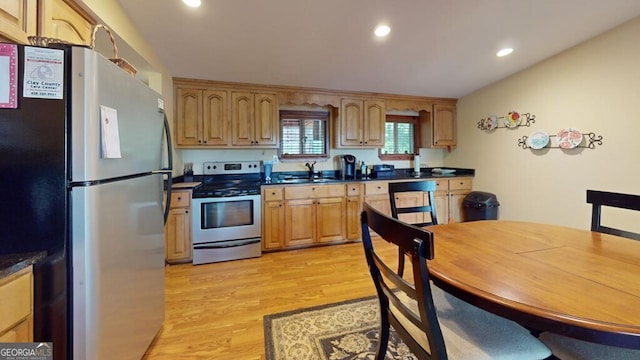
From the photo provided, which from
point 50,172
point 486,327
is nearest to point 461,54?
point 486,327

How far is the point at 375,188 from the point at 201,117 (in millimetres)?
2425

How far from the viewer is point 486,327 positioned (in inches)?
43.6

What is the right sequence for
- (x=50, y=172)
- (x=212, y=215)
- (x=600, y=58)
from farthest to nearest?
1. (x=212, y=215)
2. (x=600, y=58)
3. (x=50, y=172)

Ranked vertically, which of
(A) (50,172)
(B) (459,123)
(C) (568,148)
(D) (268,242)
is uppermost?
(B) (459,123)

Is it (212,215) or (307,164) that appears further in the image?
(307,164)

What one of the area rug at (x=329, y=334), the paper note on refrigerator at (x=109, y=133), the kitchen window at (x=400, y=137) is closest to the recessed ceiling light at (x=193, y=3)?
the paper note on refrigerator at (x=109, y=133)

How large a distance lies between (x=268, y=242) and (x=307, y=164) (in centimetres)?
128

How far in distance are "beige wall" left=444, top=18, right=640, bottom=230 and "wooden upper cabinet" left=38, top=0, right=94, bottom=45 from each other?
14.6 ft

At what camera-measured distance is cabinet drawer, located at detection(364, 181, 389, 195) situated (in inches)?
148

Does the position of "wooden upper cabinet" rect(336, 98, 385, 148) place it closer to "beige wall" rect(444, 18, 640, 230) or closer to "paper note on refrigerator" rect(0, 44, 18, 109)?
"beige wall" rect(444, 18, 640, 230)

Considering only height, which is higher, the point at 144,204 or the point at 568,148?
the point at 568,148

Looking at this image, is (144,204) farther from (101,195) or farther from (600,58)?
(600,58)

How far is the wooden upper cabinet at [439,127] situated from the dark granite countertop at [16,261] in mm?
4574

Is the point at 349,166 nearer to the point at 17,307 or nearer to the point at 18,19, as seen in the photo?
the point at 18,19
